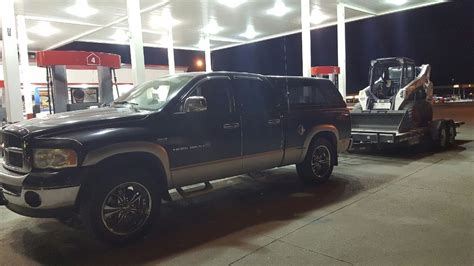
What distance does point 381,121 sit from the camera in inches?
431

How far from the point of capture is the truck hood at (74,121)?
4289 millimetres

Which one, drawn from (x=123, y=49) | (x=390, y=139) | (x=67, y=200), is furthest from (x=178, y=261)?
(x=123, y=49)

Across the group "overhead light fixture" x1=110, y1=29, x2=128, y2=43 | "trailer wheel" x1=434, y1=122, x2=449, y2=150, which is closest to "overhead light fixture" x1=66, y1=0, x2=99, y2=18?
"overhead light fixture" x1=110, y1=29, x2=128, y2=43

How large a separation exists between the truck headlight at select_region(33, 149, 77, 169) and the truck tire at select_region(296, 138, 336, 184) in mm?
4198

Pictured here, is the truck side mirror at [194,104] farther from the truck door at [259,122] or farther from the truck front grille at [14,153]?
the truck front grille at [14,153]

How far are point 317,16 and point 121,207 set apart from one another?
18.3 metres

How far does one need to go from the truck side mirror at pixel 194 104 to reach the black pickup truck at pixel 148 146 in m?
0.01

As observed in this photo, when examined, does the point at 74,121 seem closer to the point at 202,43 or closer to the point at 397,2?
the point at 397,2

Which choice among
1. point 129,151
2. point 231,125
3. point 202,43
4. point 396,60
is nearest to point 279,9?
point 396,60

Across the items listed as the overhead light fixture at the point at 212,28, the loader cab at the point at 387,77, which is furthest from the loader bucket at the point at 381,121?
the overhead light fixture at the point at 212,28

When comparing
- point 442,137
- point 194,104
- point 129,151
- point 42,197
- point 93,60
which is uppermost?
point 93,60

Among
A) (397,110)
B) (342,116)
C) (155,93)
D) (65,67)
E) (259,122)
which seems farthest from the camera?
(397,110)

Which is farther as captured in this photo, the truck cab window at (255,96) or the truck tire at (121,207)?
the truck cab window at (255,96)

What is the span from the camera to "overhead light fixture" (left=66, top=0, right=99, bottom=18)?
15578mm
